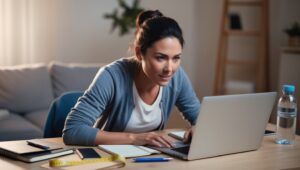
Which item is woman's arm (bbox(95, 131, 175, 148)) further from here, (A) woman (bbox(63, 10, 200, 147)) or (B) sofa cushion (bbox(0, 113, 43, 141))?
(B) sofa cushion (bbox(0, 113, 43, 141))

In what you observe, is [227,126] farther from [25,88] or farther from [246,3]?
[246,3]

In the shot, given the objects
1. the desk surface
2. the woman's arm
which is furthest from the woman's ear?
the desk surface

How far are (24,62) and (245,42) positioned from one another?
2012mm

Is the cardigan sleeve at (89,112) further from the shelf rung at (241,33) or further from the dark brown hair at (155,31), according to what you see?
the shelf rung at (241,33)

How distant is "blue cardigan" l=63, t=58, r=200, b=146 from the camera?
181cm

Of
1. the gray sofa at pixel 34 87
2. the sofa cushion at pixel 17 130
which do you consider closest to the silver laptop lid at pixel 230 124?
the sofa cushion at pixel 17 130

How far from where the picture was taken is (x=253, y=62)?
182 inches

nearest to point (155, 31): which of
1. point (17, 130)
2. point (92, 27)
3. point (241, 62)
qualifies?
point (17, 130)

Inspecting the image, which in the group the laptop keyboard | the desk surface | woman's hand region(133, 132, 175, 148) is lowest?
the desk surface

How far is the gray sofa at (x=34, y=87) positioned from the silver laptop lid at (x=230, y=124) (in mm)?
1988

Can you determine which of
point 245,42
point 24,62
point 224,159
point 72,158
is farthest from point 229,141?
point 245,42

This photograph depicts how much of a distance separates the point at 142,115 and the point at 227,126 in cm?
45

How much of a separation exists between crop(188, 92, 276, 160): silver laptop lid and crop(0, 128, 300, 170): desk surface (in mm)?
28

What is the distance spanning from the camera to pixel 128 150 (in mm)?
1697
